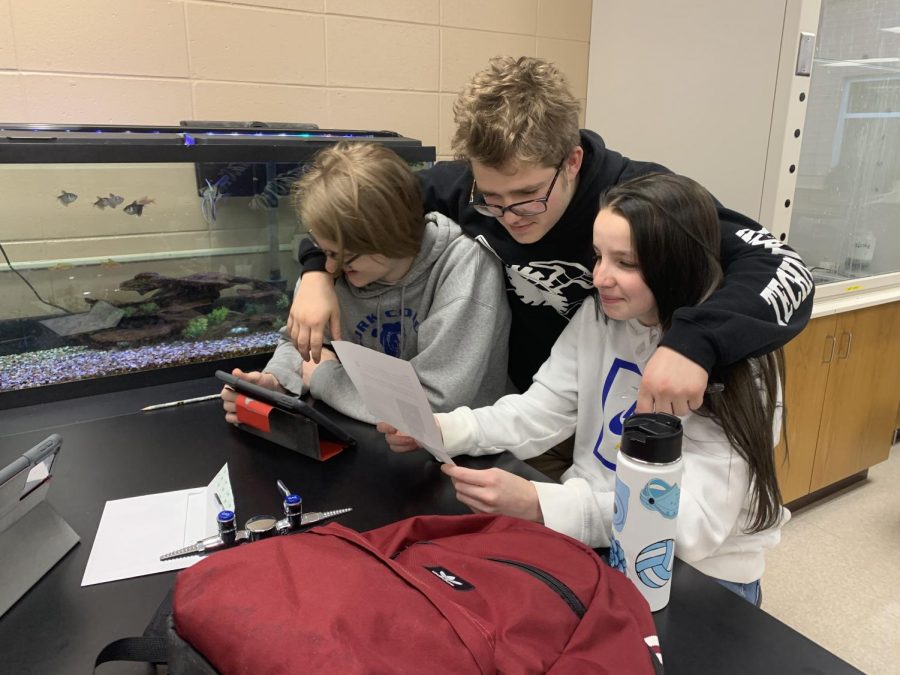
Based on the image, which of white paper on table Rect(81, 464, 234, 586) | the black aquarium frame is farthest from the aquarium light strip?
white paper on table Rect(81, 464, 234, 586)

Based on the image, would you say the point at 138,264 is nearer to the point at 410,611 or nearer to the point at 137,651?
the point at 137,651

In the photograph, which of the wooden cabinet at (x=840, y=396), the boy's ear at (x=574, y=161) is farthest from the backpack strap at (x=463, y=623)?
the wooden cabinet at (x=840, y=396)

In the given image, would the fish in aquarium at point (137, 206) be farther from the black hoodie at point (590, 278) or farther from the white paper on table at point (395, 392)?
the white paper on table at point (395, 392)

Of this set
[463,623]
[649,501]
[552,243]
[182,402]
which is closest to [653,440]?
[649,501]

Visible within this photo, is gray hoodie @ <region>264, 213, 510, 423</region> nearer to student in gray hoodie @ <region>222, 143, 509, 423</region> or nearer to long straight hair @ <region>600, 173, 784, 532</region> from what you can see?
student in gray hoodie @ <region>222, 143, 509, 423</region>

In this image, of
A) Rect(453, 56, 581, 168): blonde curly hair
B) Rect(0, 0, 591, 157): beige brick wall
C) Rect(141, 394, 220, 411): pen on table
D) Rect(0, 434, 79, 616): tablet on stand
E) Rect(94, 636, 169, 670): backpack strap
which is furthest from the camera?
Rect(0, 0, 591, 157): beige brick wall

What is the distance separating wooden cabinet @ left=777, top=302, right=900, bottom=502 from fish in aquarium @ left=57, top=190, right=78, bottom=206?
201cm

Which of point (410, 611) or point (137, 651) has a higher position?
point (410, 611)

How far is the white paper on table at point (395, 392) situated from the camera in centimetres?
88

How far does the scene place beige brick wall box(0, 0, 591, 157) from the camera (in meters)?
1.68

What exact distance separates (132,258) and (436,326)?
0.73m

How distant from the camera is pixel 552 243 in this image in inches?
47.6

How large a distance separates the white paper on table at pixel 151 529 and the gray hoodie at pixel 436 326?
338mm

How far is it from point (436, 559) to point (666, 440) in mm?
258
